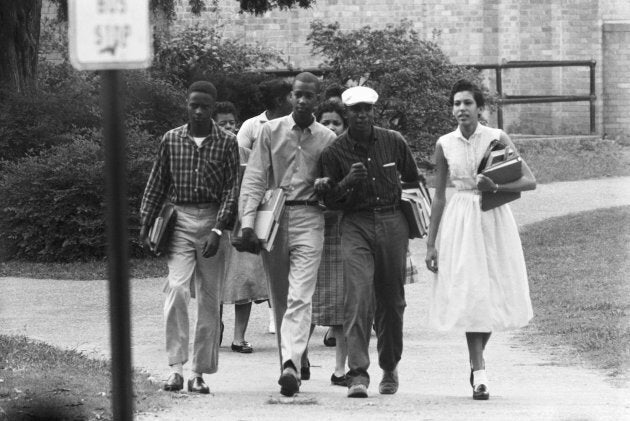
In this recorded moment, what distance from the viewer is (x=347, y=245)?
8.28 m

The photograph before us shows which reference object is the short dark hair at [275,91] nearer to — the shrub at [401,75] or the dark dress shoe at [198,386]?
the dark dress shoe at [198,386]

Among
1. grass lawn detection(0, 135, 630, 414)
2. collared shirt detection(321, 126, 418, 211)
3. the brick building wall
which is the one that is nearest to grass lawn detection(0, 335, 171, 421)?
grass lawn detection(0, 135, 630, 414)

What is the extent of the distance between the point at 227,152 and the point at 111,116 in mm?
3742

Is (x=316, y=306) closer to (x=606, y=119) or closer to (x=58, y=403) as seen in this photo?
(x=58, y=403)

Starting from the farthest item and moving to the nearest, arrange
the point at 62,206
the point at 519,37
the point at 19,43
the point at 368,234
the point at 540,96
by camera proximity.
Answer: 1. the point at 519,37
2. the point at 540,96
3. the point at 19,43
4. the point at 62,206
5. the point at 368,234

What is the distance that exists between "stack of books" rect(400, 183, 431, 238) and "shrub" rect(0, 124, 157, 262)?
713cm

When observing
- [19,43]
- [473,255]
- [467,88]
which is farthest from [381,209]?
[19,43]

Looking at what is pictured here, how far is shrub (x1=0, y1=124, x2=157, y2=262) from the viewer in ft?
49.9

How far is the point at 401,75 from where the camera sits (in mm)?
19734

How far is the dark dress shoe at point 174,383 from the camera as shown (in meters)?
8.28


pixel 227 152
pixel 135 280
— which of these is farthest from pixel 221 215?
pixel 135 280

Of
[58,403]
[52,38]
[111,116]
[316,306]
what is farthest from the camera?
[52,38]

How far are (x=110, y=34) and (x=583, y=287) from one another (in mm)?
8976

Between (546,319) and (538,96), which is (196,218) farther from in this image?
(538,96)
